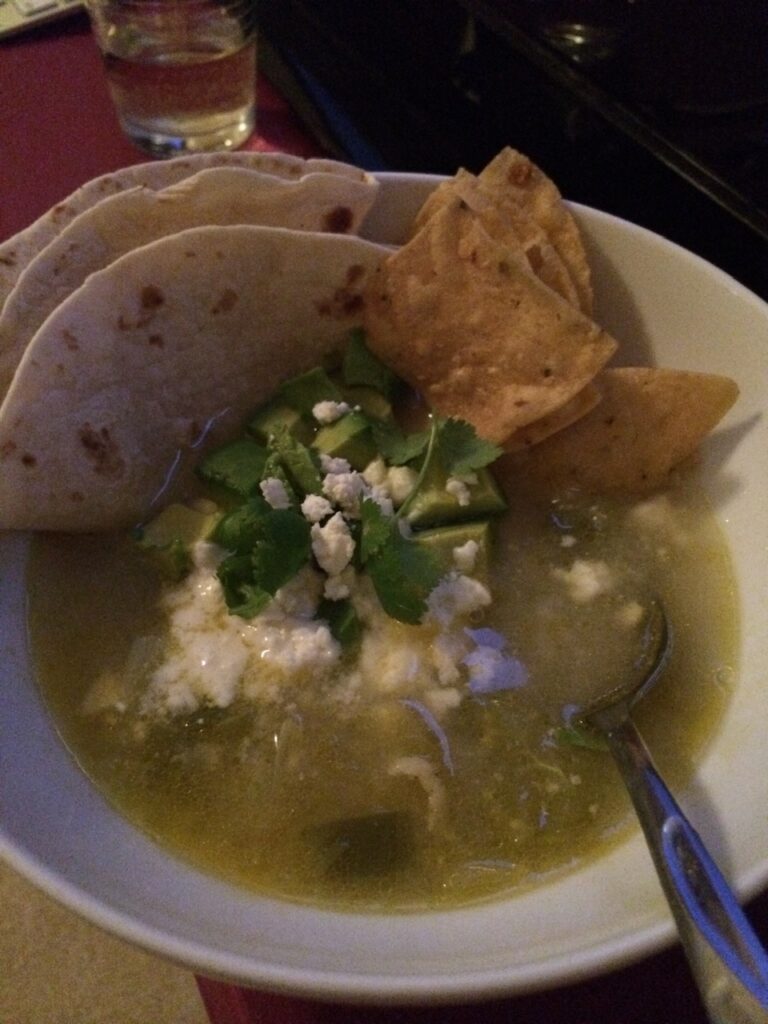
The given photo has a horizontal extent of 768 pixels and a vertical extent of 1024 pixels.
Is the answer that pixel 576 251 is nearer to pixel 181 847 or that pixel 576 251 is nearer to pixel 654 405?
pixel 654 405

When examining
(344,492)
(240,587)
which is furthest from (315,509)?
(240,587)


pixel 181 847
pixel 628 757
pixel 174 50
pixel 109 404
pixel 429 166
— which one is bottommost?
pixel 181 847

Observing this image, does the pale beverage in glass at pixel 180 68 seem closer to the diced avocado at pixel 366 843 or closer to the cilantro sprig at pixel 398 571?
the cilantro sprig at pixel 398 571

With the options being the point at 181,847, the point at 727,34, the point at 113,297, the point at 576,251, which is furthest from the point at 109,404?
the point at 727,34

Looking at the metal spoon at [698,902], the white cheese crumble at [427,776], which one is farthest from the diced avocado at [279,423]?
the metal spoon at [698,902]

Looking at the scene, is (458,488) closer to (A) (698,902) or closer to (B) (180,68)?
(A) (698,902)

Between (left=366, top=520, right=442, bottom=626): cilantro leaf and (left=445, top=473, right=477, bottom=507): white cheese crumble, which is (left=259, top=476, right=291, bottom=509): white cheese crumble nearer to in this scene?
(left=366, top=520, right=442, bottom=626): cilantro leaf
